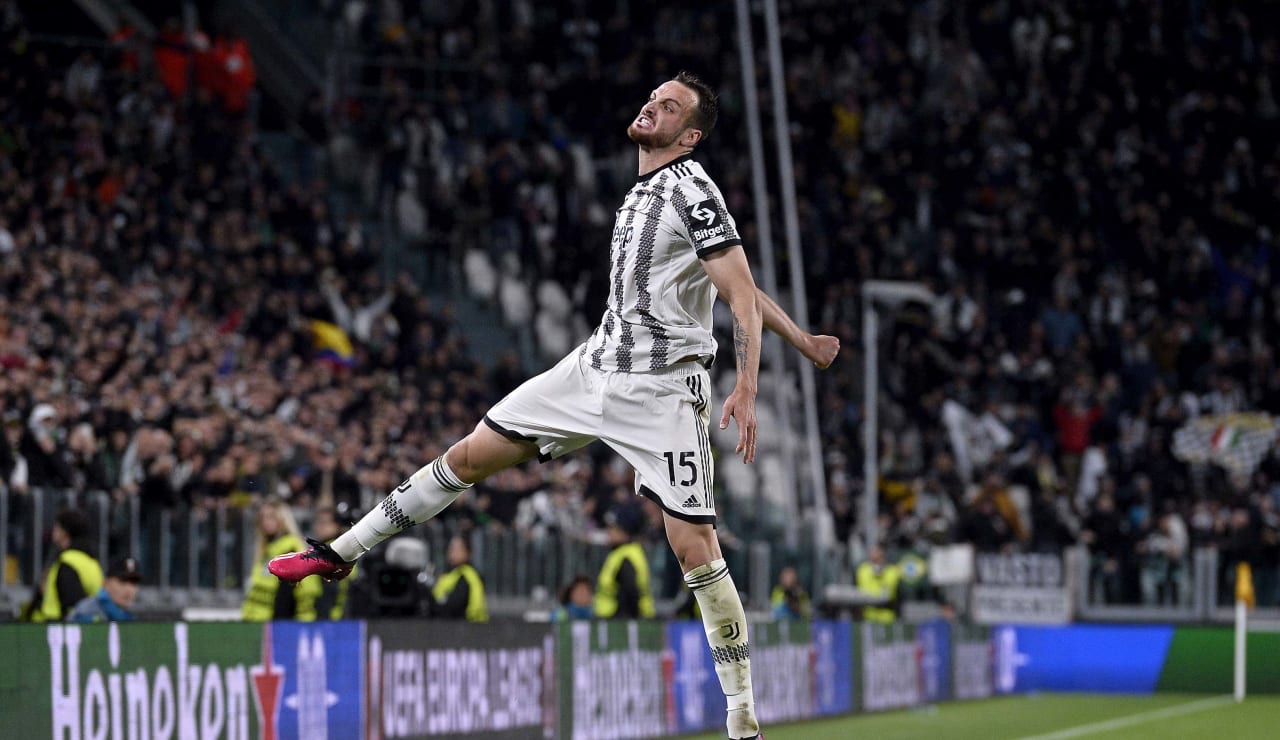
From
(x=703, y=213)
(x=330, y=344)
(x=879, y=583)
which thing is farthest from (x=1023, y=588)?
(x=703, y=213)

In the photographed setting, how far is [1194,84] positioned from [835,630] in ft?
49.5

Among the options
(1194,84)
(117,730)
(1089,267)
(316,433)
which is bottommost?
(117,730)

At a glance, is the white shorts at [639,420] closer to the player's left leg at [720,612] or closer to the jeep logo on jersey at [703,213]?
the player's left leg at [720,612]

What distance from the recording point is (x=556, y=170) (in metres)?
28.7

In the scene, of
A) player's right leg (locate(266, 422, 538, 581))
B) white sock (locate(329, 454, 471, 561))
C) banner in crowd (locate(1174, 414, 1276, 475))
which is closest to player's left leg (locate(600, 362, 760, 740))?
player's right leg (locate(266, 422, 538, 581))

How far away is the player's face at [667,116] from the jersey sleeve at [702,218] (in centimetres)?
25

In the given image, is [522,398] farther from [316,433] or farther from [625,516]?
[625,516]

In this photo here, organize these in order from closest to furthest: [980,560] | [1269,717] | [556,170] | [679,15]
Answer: [1269,717], [980,560], [556,170], [679,15]

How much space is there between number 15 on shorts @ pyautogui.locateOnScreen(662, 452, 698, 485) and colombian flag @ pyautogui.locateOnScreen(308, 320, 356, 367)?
15.6 m

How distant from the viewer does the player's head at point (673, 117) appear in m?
7.56

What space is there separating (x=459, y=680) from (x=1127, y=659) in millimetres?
14423

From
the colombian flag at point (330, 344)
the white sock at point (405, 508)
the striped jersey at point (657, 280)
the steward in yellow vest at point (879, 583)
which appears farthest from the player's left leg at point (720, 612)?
the colombian flag at point (330, 344)

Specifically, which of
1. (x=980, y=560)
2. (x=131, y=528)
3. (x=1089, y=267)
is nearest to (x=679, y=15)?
(x=1089, y=267)

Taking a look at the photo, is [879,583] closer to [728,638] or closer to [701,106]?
[728,638]
